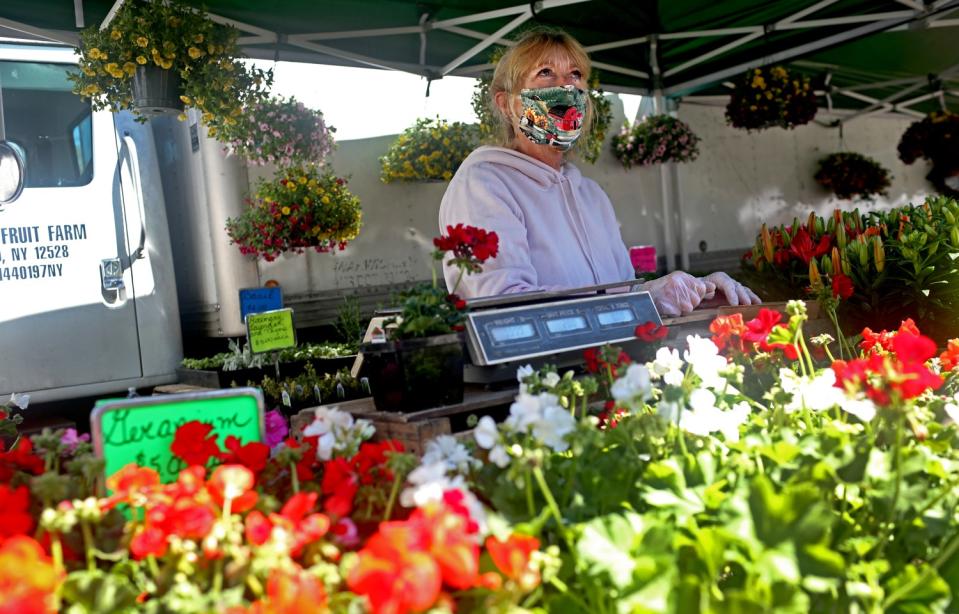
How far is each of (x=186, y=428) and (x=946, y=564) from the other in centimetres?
101

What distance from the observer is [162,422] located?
1333 mm

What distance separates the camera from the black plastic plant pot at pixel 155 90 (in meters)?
4.21

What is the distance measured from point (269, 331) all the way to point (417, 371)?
248 centimetres

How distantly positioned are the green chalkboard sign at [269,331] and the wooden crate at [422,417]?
7.12 ft

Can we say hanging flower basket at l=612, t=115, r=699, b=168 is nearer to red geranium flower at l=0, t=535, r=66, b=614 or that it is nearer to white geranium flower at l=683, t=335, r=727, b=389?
white geranium flower at l=683, t=335, r=727, b=389

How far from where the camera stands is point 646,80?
298 inches

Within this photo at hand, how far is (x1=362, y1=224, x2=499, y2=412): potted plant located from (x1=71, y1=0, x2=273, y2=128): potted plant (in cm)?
313

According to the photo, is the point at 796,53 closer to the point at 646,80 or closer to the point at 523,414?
the point at 646,80

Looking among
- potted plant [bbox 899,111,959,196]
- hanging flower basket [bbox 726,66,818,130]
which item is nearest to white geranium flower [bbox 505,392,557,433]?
hanging flower basket [bbox 726,66,818,130]

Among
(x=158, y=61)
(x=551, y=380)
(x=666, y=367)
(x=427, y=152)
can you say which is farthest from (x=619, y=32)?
(x=551, y=380)

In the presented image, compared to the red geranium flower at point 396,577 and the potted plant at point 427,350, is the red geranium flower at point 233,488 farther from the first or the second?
the potted plant at point 427,350

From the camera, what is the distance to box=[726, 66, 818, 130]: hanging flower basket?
7.03 m

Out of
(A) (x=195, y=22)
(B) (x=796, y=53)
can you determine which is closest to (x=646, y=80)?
(B) (x=796, y=53)

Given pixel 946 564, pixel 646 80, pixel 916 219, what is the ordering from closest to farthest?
pixel 946 564 → pixel 916 219 → pixel 646 80
